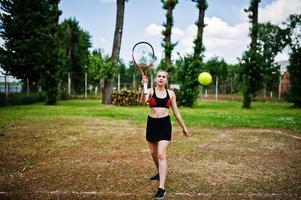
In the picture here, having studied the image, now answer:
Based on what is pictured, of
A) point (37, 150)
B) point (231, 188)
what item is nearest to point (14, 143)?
point (37, 150)

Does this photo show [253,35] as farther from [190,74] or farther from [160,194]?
[160,194]

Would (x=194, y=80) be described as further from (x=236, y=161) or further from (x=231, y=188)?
(x=231, y=188)

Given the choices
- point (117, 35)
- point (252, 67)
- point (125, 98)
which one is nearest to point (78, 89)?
point (125, 98)

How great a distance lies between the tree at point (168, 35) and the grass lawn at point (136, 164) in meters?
16.0

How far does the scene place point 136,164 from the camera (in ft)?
23.7

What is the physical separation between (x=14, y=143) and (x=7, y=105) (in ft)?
52.3

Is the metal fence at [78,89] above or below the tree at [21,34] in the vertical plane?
below

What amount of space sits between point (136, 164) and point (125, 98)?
2205 cm

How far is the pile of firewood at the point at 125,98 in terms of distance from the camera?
95.8ft

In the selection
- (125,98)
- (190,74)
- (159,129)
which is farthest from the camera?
(125,98)

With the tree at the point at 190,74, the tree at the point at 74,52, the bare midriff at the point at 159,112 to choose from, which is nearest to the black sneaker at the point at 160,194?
the bare midriff at the point at 159,112

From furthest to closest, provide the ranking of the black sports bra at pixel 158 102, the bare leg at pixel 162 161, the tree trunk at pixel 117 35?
the tree trunk at pixel 117 35 < the black sports bra at pixel 158 102 < the bare leg at pixel 162 161

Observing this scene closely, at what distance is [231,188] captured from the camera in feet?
18.2

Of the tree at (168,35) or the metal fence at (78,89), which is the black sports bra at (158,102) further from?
the tree at (168,35)
